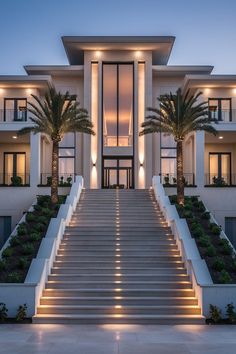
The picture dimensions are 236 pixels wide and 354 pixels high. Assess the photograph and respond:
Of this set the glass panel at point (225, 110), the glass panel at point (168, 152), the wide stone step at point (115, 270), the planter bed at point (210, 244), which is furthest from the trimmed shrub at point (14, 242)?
the glass panel at point (168, 152)

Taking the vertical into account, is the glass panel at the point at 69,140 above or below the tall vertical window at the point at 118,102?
below

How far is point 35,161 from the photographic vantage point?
3061 cm

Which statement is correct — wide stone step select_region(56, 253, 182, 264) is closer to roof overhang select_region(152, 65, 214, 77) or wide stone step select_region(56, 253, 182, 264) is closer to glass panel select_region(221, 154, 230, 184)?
glass panel select_region(221, 154, 230, 184)

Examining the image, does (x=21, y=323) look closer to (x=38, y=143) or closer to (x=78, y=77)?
(x=38, y=143)

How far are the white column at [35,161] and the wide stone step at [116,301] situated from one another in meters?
14.3

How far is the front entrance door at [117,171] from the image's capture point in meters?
37.4

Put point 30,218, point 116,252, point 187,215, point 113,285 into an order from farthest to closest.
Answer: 1. point 187,215
2. point 30,218
3. point 116,252
4. point 113,285

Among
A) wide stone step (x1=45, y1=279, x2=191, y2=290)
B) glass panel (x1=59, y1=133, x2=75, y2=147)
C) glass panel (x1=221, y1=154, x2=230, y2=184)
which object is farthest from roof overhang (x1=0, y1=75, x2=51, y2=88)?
wide stone step (x1=45, y1=279, x2=191, y2=290)

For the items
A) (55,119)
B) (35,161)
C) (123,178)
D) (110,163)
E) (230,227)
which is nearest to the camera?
(55,119)

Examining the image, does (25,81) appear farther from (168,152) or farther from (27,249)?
(27,249)

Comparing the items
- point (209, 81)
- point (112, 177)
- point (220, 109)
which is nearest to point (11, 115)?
point (112, 177)

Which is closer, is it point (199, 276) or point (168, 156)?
point (199, 276)

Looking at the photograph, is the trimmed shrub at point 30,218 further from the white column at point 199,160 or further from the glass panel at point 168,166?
the glass panel at point 168,166

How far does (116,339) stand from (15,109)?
24.4m
